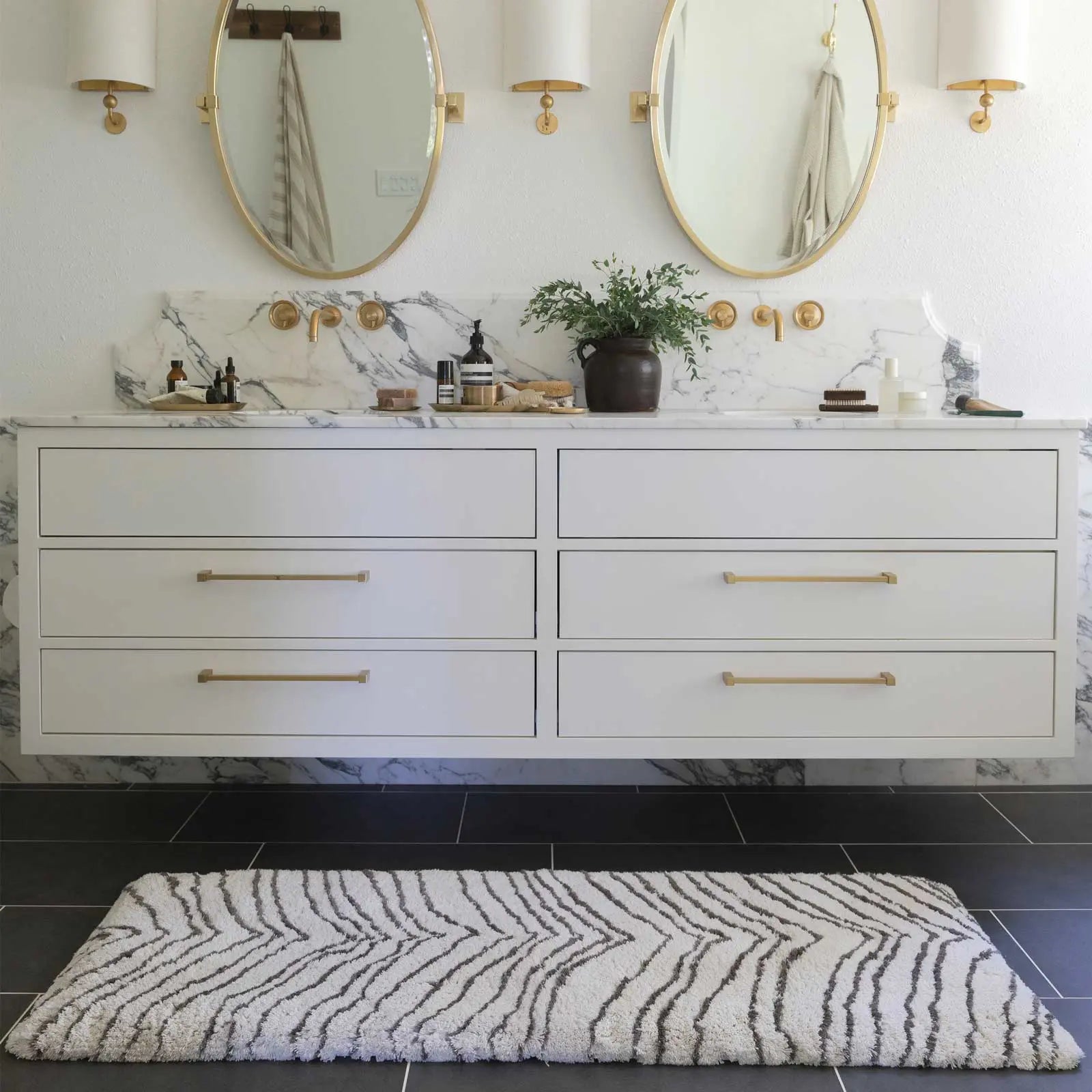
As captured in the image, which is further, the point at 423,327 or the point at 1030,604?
the point at 423,327

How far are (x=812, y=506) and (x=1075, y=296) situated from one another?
1.01 meters

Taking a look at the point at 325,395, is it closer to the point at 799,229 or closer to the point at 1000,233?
the point at 799,229

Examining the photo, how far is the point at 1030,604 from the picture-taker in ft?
6.91

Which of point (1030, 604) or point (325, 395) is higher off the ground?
point (325, 395)

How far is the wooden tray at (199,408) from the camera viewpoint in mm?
2318

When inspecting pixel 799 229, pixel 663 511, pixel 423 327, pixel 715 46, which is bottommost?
pixel 663 511

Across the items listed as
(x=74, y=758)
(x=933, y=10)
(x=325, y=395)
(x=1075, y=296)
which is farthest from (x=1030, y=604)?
(x=74, y=758)

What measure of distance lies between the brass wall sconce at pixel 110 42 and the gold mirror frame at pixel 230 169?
146 mm

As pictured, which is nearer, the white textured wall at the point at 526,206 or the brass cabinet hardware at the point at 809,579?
the brass cabinet hardware at the point at 809,579

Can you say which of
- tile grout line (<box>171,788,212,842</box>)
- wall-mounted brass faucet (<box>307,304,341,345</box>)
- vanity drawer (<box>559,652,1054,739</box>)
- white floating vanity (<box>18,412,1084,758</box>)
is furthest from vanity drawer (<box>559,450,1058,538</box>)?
tile grout line (<box>171,788,212,842</box>)

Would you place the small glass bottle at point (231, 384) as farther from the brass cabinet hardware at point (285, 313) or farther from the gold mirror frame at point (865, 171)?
the gold mirror frame at point (865, 171)

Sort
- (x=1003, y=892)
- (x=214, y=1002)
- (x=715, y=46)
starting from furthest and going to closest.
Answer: (x=715, y=46)
(x=1003, y=892)
(x=214, y=1002)

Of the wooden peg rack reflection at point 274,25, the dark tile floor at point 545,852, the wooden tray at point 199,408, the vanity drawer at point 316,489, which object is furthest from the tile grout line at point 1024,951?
the wooden peg rack reflection at point 274,25

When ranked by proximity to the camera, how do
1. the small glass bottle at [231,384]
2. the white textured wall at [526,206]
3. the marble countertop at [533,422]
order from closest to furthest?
1. the marble countertop at [533,422]
2. the small glass bottle at [231,384]
3. the white textured wall at [526,206]
